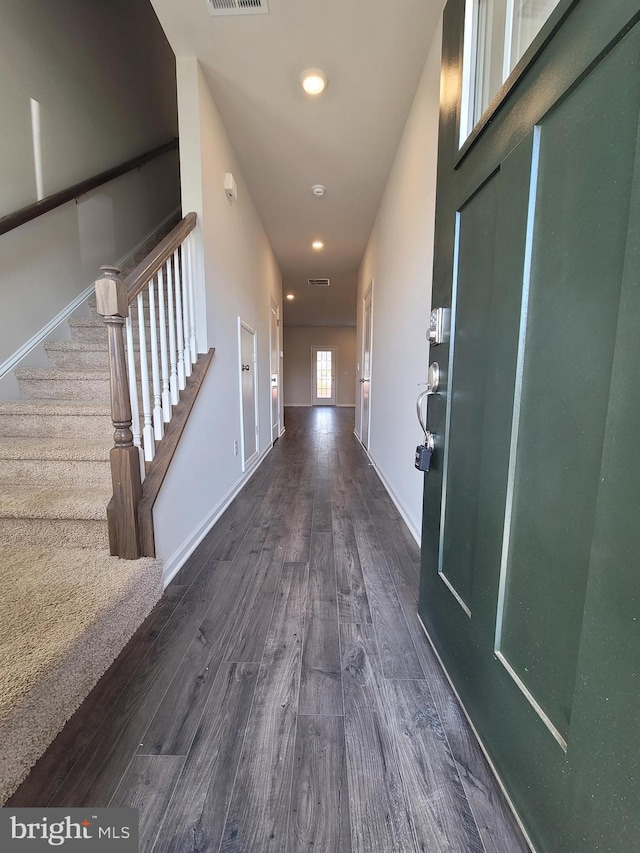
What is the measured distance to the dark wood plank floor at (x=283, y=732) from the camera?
0.73 metres

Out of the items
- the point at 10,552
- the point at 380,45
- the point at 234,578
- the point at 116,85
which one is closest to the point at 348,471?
the point at 234,578

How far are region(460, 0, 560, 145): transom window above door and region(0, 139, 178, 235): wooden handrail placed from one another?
2.51m

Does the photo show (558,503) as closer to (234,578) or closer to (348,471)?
(234,578)

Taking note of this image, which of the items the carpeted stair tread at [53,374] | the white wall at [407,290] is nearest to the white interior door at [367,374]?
the white wall at [407,290]

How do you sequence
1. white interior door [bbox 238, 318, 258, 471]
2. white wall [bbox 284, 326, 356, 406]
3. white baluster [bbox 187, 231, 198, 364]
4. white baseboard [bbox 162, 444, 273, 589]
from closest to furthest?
white baseboard [bbox 162, 444, 273, 589] → white baluster [bbox 187, 231, 198, 364] → white interior door [bbox 238, 318, 258, 471] → white wall [bbox 284, 326, 356, 406]

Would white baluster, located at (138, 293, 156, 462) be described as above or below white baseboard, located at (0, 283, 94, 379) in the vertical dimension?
below

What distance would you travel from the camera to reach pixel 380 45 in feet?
6.06

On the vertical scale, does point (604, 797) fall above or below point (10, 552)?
above

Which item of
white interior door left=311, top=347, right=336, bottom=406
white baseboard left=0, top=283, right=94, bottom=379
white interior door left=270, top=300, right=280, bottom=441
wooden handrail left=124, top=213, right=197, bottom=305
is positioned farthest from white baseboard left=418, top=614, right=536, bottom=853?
white interior door left=311, top=347, right=336, bottom=406

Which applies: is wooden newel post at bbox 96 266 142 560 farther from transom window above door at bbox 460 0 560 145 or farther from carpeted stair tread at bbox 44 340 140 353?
transom window above door at bbox 460 0 560 145

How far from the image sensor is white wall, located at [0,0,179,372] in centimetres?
215

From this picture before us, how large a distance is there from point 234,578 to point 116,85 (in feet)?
14.3

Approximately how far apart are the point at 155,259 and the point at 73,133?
215cm

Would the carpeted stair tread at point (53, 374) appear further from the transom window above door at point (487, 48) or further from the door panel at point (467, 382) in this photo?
the transom window above door at point (487, 48)
